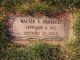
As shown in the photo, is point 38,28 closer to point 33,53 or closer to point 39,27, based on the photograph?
point 39,27

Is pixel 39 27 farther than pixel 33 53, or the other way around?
pixel 39 27

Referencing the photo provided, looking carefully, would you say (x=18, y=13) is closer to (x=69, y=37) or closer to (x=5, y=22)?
(x=5, y=22)

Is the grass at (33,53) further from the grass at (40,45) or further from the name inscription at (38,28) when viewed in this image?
the name inscription at (38,28)

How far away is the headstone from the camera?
4.25m

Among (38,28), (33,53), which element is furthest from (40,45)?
(38,28)

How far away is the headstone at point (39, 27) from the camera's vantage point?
4250 millimetres

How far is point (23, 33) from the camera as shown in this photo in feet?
13.9

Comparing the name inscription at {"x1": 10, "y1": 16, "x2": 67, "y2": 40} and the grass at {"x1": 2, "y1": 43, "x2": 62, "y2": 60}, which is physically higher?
the name inscription at {"x1": 10, "y1": 16, "x2": 67, "y2": 40}

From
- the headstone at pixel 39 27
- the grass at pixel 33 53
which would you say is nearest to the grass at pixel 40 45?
the grass at pixel 33 53

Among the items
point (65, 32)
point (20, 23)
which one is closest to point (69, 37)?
point (65, 32)

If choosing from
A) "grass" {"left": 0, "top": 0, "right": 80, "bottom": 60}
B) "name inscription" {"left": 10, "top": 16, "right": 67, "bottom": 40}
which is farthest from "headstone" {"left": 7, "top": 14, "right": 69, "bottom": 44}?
"grass" {"left": 0, "top": 0, "right": 80, "bottom": 60}

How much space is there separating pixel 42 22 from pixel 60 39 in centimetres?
37

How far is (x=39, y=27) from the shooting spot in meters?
4.29

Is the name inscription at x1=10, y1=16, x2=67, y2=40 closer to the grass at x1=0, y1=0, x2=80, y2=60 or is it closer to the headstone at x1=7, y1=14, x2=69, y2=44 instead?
the headstone at x1=7, y1=14, x2=69, y2=44
